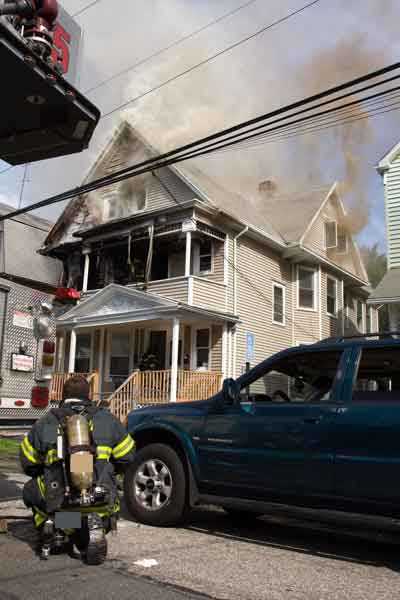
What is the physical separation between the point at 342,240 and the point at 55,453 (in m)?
21.6

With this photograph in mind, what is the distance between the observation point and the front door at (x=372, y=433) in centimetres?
427

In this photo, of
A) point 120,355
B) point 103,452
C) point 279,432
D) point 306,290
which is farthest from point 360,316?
point 103,452

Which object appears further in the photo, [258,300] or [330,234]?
[330,234]

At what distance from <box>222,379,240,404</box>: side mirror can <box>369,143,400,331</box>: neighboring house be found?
876cm

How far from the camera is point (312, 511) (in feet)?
15.1

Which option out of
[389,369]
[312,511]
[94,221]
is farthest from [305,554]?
[94,221]

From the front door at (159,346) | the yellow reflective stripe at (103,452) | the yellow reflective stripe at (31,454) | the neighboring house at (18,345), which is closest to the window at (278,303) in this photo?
the front door at (159,346)

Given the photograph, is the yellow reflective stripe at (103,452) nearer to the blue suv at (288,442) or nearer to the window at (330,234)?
the blue suv at (288,442)

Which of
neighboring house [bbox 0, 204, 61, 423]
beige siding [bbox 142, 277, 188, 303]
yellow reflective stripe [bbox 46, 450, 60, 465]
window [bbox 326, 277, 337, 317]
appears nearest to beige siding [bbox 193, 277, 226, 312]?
beige siding [bbox 142, 277, 188, 303]

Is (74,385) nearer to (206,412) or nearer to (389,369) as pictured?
(206,412)

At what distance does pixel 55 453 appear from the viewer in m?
4.19

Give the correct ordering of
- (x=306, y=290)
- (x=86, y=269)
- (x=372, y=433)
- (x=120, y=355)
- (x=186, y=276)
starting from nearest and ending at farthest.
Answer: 1. (x=372, y=433)
2. (x=186, y=276)
3. (x=120, y=355)
4. (x=86, y=269)
5. (x=306, y=290)

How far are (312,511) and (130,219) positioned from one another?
15.4m

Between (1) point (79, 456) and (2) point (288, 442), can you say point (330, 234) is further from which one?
(1) point (79, 456)
